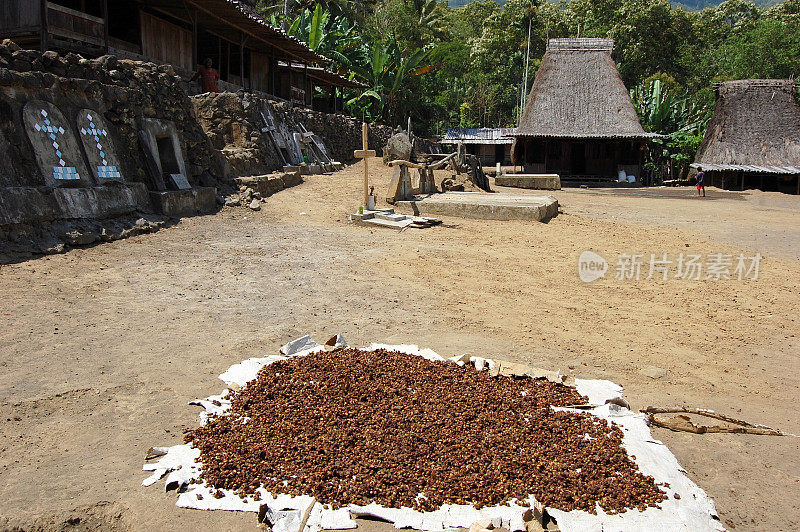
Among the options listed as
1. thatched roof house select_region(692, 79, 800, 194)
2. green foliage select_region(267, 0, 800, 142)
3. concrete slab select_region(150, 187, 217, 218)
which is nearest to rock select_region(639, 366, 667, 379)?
concrete slab select_region(150, 187, 217, 218)

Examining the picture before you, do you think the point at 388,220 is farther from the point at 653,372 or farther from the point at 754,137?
the point at 754,137

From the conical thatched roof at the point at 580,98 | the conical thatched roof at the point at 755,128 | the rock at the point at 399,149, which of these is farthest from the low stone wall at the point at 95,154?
the conical thatched roof at the point at 755,128

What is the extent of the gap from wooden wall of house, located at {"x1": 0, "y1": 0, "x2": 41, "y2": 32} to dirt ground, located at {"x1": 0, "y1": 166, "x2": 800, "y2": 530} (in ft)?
17.4

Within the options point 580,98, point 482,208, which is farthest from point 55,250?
point 580,98

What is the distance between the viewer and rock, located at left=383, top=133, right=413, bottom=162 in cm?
2186

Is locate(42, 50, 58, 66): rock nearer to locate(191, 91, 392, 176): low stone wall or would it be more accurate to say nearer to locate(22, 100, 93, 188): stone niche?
locate(22, 100, 93, 188): stone niche

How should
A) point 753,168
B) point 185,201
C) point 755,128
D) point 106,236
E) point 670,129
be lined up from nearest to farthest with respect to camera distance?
point 106,236
point 185,201
point 753,168
point 755,128
point 670,129

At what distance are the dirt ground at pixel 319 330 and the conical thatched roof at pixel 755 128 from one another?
16684mm

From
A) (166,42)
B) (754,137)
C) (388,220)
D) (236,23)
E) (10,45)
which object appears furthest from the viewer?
(754,137)

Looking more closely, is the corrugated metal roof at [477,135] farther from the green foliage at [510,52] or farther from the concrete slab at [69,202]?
the concrete slab at [69,202]

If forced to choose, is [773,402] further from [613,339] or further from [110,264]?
[110,264]

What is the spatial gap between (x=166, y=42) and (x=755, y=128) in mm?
24995

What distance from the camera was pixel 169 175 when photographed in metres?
10.7

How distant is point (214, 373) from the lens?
498 cm
